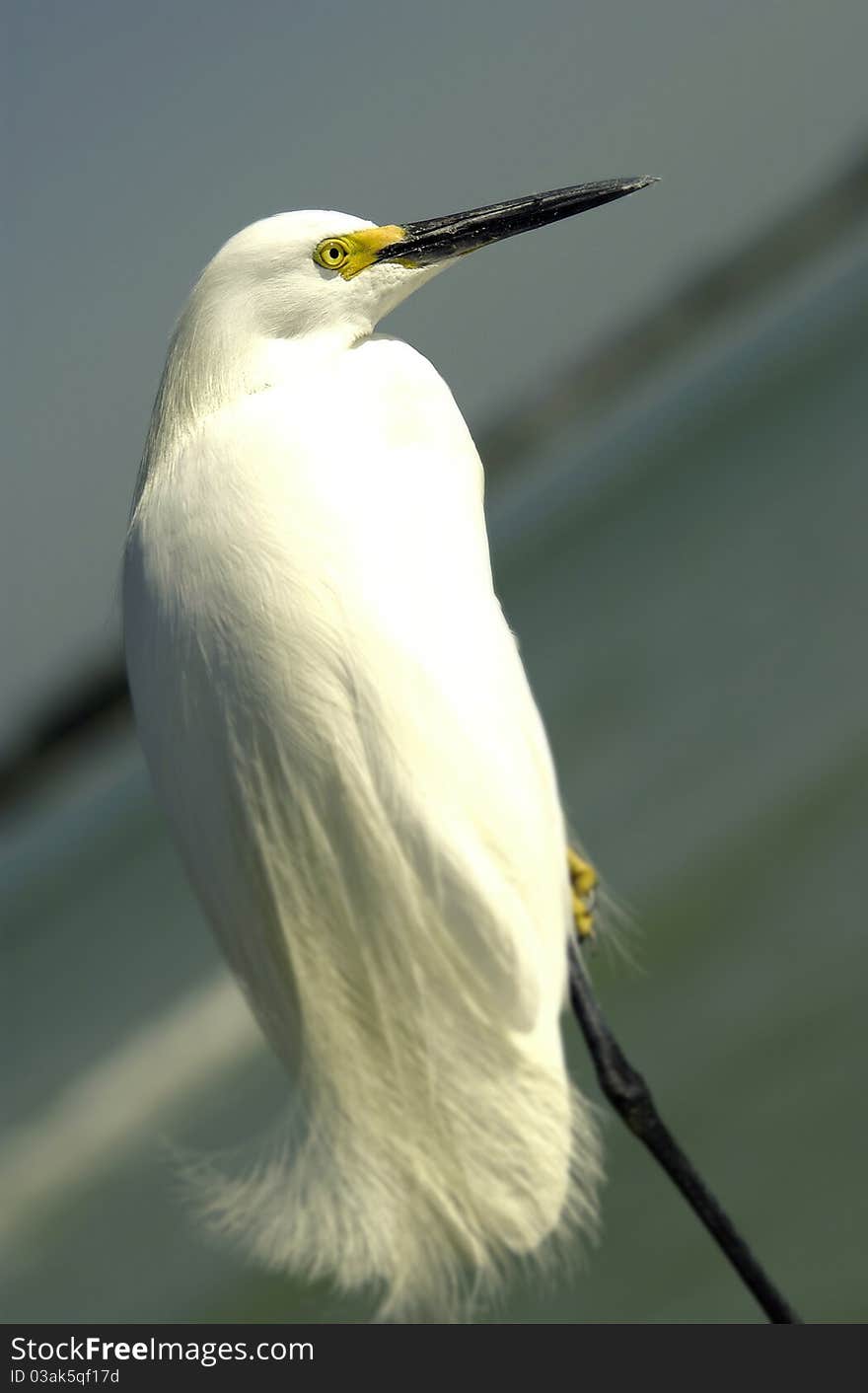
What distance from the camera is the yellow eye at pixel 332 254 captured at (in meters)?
1.25

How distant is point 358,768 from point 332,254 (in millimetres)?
442

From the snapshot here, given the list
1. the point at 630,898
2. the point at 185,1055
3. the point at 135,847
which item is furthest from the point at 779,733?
the point at 135,847

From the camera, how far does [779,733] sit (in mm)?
4430

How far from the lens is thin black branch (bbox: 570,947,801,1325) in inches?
50.9

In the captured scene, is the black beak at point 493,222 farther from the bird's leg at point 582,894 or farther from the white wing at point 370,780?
the bird's leg at point 582,894

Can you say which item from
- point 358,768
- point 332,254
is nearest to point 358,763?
point 358,768

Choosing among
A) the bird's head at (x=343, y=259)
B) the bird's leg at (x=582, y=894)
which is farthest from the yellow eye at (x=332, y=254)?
the bird's leg at (x=582, y=894)

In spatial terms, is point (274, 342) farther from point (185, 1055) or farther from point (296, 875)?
point (185, 1055)

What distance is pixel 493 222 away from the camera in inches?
52.1

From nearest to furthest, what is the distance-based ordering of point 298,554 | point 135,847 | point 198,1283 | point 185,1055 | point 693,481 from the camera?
point 298,554
point 198,1283
point 185,1055
point 135,847
point 693,481

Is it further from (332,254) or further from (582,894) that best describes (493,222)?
(582,894)

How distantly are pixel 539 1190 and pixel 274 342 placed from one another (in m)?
0.72

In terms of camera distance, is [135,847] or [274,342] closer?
[274,342]

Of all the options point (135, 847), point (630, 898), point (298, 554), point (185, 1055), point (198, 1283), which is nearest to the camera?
point (298, 554)
